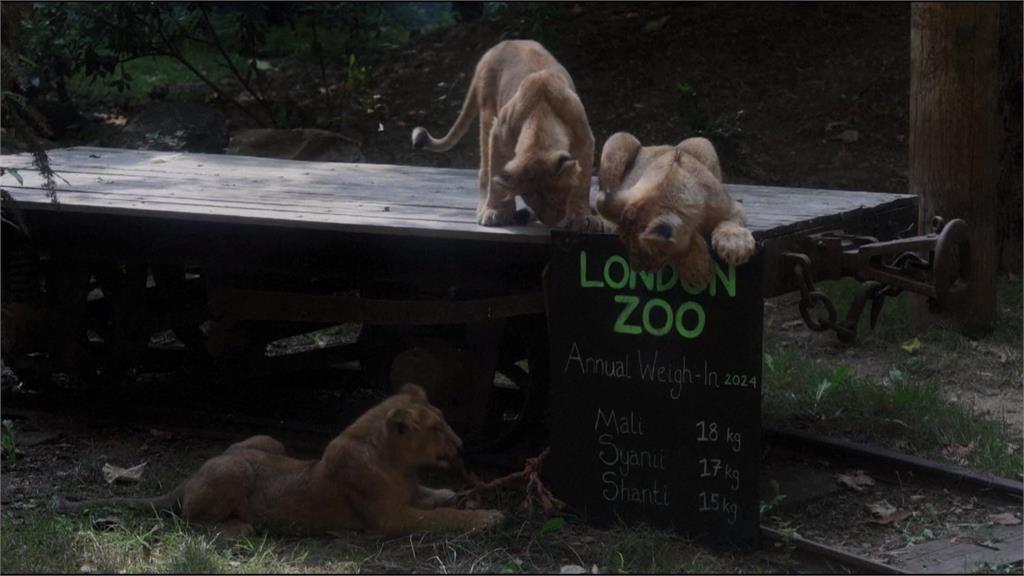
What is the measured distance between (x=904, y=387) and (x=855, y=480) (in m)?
1.51

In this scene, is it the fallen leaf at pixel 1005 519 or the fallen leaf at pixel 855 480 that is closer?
the fallen leaf at pixel 1005 519

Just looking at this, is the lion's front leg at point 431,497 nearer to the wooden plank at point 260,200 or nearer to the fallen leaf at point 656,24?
the wooden plank at point 260,200

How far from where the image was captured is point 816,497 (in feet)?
21.7

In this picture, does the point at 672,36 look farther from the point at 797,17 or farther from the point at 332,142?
the point at 332,142

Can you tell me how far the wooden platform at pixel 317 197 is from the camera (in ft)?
21.5

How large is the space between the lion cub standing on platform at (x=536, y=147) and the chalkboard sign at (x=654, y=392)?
0.33 metres

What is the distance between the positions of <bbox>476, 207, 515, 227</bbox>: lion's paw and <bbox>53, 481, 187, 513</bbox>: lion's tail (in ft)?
5.99

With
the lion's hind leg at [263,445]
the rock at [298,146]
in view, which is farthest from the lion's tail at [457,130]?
the rock at [298,146]

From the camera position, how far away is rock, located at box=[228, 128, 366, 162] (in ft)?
42.3

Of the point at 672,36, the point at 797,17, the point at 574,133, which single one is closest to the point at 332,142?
the point at 672,36

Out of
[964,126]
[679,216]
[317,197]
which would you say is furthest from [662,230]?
[964,126]

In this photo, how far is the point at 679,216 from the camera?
5.86m

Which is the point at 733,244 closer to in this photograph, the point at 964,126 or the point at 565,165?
the point at 565,165

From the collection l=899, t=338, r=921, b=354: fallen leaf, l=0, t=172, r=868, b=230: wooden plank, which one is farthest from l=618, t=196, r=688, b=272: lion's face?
l=899, t=338, r=921, b=354: fallen leaf
